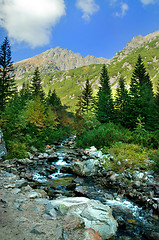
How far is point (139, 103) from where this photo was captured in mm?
18594

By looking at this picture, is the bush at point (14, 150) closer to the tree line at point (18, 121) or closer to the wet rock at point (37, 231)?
the tree line at point (18, 121)

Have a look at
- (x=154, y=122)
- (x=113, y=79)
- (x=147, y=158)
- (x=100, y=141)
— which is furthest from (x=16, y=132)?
(x=113, y=79)

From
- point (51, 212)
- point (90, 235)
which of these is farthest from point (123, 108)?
point (90, 235)

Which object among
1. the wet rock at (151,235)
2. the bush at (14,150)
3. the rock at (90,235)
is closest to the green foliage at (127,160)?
the wet rock at (151,235)

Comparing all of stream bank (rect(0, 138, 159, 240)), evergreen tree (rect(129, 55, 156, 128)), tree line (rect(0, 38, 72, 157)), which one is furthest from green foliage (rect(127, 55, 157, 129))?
tree line (rect(0, 38, 72, 157))

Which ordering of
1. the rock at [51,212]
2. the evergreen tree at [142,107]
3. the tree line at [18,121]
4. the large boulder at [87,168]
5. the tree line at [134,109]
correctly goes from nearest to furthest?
the rock at [51,212], the large boulder at [87,168], the tree line at [18,121], the tree line at [134,109], the evergreen tree at [142,107]

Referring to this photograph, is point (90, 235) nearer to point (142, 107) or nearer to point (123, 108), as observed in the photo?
point (142, 107)

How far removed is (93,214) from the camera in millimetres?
4555

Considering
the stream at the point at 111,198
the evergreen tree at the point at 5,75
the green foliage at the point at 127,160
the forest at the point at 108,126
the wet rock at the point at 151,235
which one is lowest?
the stream at the point at 111,198

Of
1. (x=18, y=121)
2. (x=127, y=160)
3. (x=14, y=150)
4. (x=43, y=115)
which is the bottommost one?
(x=127, y=160)

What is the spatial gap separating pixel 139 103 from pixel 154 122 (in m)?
3.14

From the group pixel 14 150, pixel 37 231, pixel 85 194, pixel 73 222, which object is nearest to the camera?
pixel 37 231

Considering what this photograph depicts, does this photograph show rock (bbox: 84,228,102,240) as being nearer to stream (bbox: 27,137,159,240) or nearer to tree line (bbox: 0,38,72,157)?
stream (bbox: 27,137,159,240)

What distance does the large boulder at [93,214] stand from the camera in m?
4.21
